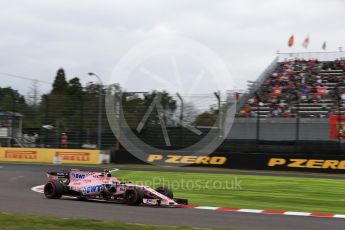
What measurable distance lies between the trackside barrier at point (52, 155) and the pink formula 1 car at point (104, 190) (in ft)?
53.9

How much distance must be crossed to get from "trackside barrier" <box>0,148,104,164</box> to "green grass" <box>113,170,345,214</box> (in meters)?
Result: 10.4

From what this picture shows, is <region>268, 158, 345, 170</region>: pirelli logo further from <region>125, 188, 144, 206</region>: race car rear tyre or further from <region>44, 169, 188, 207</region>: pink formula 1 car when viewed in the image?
<region>125, 188, 144, 206</region>: race car rear tyre

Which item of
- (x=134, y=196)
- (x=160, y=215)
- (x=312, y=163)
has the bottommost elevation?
(x=160, y=215)

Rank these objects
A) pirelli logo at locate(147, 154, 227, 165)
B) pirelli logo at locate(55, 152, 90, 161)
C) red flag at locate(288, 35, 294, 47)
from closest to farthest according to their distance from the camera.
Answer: pirelli logo at locate(147, 154, 227, 165) → pirelli logo at locate(55, 152, 90, 161) → red flag at locate(288, 35, 294, 47)

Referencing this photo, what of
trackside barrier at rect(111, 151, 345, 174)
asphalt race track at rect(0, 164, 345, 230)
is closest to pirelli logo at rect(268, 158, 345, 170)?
trackside barrier at rect(111, 151, 345, 174)

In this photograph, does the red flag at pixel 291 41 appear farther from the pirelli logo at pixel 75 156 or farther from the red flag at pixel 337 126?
the pirelli logo at pixel 75 156

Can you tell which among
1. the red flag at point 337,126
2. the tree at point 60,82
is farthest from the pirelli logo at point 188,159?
the tree at point 60,82

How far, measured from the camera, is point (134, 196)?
451 inches

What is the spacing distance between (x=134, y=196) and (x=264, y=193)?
4600 mm

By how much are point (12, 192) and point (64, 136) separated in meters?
17.9

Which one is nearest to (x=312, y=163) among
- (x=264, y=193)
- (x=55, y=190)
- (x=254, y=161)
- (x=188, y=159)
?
(x=254, y=161)

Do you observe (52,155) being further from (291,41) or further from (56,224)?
(291,41)

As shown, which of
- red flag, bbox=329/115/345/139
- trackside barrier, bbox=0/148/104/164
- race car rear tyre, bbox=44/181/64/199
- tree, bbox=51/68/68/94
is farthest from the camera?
tree, bbox=51/68/68/94

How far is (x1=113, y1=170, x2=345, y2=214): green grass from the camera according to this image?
1205cm
